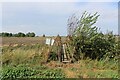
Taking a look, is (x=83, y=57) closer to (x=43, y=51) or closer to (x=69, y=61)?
(x=69, y=61)

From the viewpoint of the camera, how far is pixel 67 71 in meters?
9.52

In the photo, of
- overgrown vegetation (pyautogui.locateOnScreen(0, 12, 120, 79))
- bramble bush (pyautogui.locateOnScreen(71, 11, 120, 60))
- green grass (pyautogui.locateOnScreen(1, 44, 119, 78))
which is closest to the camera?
green grass (pyautogui.locateOnScreen(1, 44, 119, 78))

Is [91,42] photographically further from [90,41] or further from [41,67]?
[41,67]

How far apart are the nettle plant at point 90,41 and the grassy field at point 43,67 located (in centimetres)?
74

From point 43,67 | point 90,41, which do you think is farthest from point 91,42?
point 43,67

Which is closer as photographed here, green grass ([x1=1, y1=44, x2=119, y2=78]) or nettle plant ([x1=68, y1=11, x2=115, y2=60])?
green grass ([x1=1, y1=44, x2=119, y2=78])

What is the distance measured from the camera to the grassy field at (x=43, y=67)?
348 inches

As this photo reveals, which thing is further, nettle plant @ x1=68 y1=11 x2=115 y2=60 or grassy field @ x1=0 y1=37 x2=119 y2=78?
nettle plant @ x1=68 y1=11 x2=115 y2=60

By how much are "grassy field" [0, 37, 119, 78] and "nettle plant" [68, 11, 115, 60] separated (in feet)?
2.44

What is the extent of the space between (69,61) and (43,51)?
1.27m

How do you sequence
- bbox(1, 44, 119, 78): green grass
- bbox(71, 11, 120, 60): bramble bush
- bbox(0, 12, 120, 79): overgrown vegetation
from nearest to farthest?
bbox(1, 44, 119, 78): green grass, bbox(0, 12, 120, 79): overgrown vegetation, bbox(71, 11, 120, 60): bramble bush

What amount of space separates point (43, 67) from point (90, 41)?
118 inches

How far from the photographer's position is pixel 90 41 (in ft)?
39.6

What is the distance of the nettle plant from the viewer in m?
11.9
